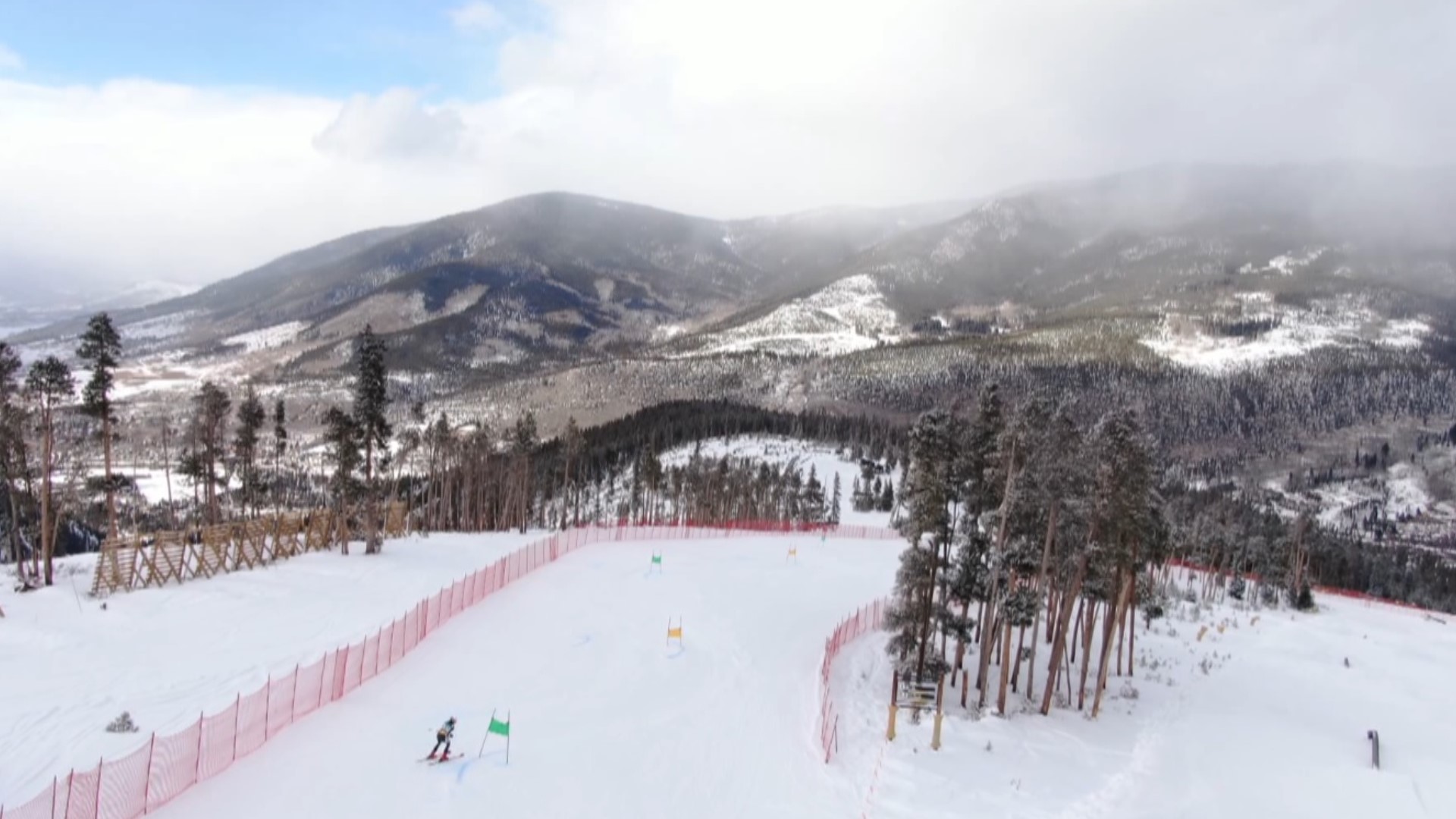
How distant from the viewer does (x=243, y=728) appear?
18.3 metres

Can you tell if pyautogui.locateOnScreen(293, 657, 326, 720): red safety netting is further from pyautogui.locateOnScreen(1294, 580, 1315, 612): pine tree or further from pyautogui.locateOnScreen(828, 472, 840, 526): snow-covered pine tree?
pyautogui.locateOnScreen(828, 472, 840, 526): snow-covered pine tree

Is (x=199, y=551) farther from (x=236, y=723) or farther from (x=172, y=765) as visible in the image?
(x=172, y=765)

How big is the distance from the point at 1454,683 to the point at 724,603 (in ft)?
148

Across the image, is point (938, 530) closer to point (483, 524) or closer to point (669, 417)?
point (483, 524)

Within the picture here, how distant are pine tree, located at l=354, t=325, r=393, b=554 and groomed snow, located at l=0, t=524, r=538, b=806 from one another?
532cm

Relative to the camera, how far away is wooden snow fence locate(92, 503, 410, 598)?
99.6 ft

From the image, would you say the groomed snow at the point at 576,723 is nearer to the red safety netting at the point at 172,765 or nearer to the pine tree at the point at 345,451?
the red safety netting at the point at 172,765

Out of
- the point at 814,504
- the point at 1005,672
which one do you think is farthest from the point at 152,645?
the point at 814,504

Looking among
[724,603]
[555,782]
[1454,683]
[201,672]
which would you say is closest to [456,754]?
[555,782]

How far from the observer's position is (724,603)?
133 ft

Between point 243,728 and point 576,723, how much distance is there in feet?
26.7

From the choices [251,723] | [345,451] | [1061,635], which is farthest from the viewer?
[345,451]

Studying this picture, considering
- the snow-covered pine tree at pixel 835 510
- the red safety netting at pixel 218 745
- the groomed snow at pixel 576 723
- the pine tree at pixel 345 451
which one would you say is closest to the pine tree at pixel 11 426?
the pine tree at pixel 345 451

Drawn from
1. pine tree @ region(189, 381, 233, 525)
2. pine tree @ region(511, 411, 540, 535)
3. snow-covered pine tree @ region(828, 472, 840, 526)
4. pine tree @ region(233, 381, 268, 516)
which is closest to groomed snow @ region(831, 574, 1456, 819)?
pine tree @ region(189, 381, 233, 525)
